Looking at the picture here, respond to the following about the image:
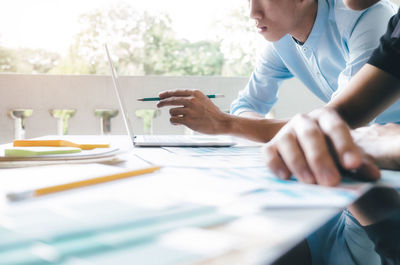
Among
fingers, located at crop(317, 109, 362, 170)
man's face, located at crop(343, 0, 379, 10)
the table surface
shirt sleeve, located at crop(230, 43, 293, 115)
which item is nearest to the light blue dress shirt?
shirt sleeve, located at crop(230, 43, 293, 115)

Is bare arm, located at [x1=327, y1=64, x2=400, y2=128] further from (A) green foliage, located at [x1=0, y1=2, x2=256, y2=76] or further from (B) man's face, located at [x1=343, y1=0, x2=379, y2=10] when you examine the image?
(A) green foliage, located at [x1=0, y1=2, x2=256, y2=76]

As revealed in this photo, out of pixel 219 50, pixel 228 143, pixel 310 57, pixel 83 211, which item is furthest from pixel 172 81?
pixel 219 50

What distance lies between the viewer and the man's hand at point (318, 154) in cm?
29

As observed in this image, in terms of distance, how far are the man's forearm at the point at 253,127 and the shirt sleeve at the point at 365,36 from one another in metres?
0.18

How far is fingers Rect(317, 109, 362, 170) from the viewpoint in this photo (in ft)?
0.95

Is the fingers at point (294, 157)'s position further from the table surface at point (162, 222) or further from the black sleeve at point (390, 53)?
the black sleeve at point (390, 53)

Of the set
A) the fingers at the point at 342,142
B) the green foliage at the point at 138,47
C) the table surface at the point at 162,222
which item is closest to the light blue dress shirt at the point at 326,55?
the fingers at the point at 342,142

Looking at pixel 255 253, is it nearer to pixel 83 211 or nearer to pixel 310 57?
pixel 83 211

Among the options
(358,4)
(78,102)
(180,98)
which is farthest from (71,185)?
(78,102)

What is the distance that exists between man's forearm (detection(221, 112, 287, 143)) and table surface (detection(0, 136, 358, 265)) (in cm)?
53

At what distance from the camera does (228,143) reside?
729mm

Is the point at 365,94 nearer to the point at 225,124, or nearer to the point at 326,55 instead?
the point at 225,124

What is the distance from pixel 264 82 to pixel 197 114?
56 centimetres

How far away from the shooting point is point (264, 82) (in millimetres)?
1354
